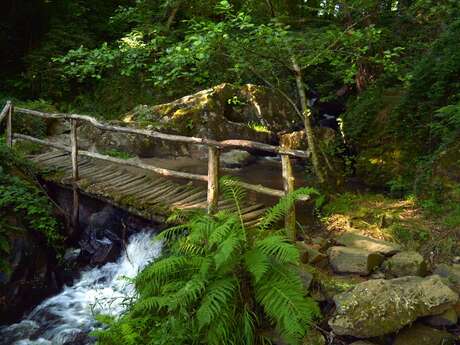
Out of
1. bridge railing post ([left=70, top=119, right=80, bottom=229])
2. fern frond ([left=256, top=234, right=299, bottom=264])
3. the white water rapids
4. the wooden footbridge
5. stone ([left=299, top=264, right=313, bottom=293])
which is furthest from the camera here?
bridge railing post ([left=70, top=119, right=80, bottom=229])

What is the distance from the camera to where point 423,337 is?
3752 mm

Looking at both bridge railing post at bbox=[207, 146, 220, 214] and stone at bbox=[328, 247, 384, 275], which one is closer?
stone at bbox=[328, 247, 384, 275]

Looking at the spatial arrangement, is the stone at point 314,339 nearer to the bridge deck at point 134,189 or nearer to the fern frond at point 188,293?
the fern frond at point 188,293

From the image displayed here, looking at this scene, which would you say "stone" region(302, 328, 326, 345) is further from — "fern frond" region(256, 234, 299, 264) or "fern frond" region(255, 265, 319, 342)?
"fern frond" region(256, 234, 299, 264)

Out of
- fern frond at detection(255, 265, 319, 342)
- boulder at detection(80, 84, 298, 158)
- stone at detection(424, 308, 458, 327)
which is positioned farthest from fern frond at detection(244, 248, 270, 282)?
boulder at detection(80, 84, 298, 158)

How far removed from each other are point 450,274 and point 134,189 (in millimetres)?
4926

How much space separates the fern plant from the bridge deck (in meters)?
1.34

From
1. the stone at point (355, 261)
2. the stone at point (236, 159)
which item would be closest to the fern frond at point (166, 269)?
the stone at point (355, 261)

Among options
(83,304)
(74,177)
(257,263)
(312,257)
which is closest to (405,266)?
(312,257)

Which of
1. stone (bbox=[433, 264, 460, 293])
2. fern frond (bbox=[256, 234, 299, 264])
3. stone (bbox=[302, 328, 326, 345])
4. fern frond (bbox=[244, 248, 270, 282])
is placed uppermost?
fern frond (bbox=[256, 234, 299, 264])

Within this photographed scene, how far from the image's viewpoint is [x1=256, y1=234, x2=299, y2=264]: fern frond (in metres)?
3.76

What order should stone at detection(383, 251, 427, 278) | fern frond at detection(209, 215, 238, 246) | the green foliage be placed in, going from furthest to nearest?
1. the green foliage
2. stone at detection(383, 251, 427, 278)
3. fern frond at detection(209, 215, 238, 246)

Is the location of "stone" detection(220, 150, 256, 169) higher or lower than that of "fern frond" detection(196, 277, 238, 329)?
lower

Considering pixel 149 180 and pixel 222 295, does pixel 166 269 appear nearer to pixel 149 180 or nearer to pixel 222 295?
pixel 222 295
